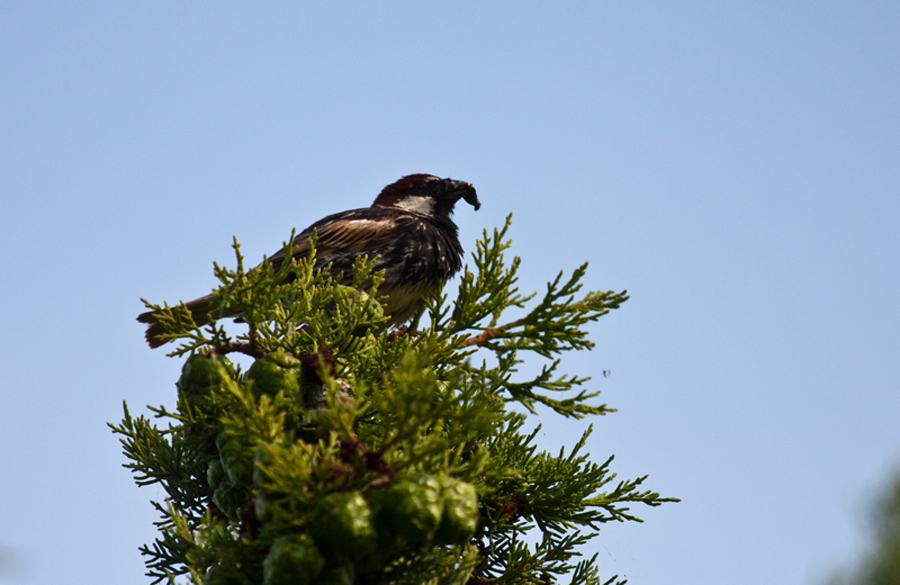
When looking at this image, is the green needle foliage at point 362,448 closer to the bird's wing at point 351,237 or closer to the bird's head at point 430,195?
the bird's wing at point 351,237

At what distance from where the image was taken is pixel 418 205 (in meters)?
5.79

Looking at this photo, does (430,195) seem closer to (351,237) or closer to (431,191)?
(431,191)

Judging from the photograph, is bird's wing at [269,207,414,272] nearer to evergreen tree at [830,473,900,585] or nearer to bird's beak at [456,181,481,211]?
bird's beak at [456,181,481,211]

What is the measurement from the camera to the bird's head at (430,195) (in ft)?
18.2

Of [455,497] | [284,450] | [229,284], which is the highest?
[229,284]

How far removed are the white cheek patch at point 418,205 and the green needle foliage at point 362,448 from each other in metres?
2.85

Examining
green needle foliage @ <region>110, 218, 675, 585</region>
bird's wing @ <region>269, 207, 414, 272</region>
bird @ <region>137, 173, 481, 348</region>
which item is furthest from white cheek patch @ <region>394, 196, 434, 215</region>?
green needle foliage @ <region>110, 218, 675, 585</region>

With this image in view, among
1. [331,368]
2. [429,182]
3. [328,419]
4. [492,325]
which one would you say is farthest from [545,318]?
[429,182]

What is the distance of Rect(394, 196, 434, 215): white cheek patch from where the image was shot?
5.73 meters

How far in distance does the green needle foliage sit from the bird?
1651 millimetres

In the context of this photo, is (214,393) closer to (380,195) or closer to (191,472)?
(191,472)

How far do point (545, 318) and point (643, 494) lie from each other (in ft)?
2.56

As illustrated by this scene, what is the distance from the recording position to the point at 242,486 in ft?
6.23

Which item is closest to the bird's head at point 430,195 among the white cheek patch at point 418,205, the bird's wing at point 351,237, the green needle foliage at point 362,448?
the white cheek patch at point 418,205
